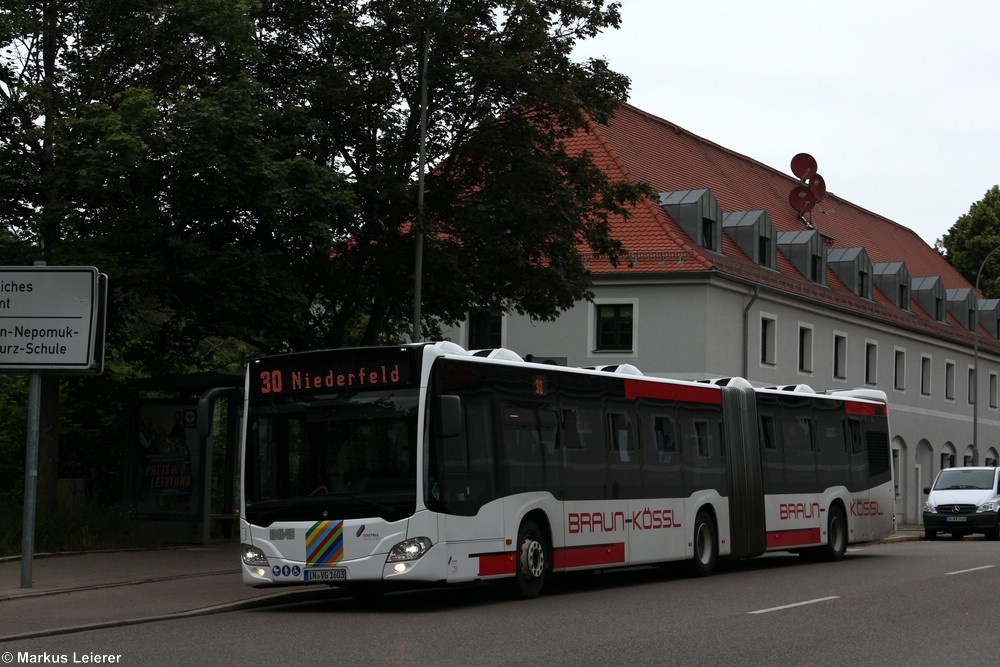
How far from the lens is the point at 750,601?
16.1 m

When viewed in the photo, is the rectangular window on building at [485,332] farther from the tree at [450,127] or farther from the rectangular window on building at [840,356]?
the tree at [450,127]

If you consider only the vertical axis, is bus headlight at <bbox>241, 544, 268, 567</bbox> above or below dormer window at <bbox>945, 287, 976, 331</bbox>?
below

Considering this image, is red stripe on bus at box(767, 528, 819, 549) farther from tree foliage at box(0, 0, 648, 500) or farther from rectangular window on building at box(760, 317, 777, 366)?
rectangular window on building at box(760, 317, 777, 366)

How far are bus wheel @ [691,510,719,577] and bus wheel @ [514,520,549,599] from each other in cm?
441

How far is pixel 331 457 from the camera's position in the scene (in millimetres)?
15258

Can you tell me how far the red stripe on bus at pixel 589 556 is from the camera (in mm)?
17188

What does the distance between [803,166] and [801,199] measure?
1.27 meters

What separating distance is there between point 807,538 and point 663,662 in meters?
14.3

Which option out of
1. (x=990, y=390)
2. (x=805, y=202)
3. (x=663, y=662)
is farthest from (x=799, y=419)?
(x=990, y=390)

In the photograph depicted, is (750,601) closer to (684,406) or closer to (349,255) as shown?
(684,406)

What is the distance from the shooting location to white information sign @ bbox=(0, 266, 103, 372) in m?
16.5

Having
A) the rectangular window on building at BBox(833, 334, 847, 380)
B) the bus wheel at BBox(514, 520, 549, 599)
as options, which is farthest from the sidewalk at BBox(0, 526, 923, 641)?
the rectangular window on building at BBox(833, 334, 847, 380)

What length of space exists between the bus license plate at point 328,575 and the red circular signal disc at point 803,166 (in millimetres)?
42218

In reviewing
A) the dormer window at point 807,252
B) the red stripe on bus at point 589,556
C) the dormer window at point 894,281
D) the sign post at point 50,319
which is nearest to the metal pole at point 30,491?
the sign post at point 50,319
